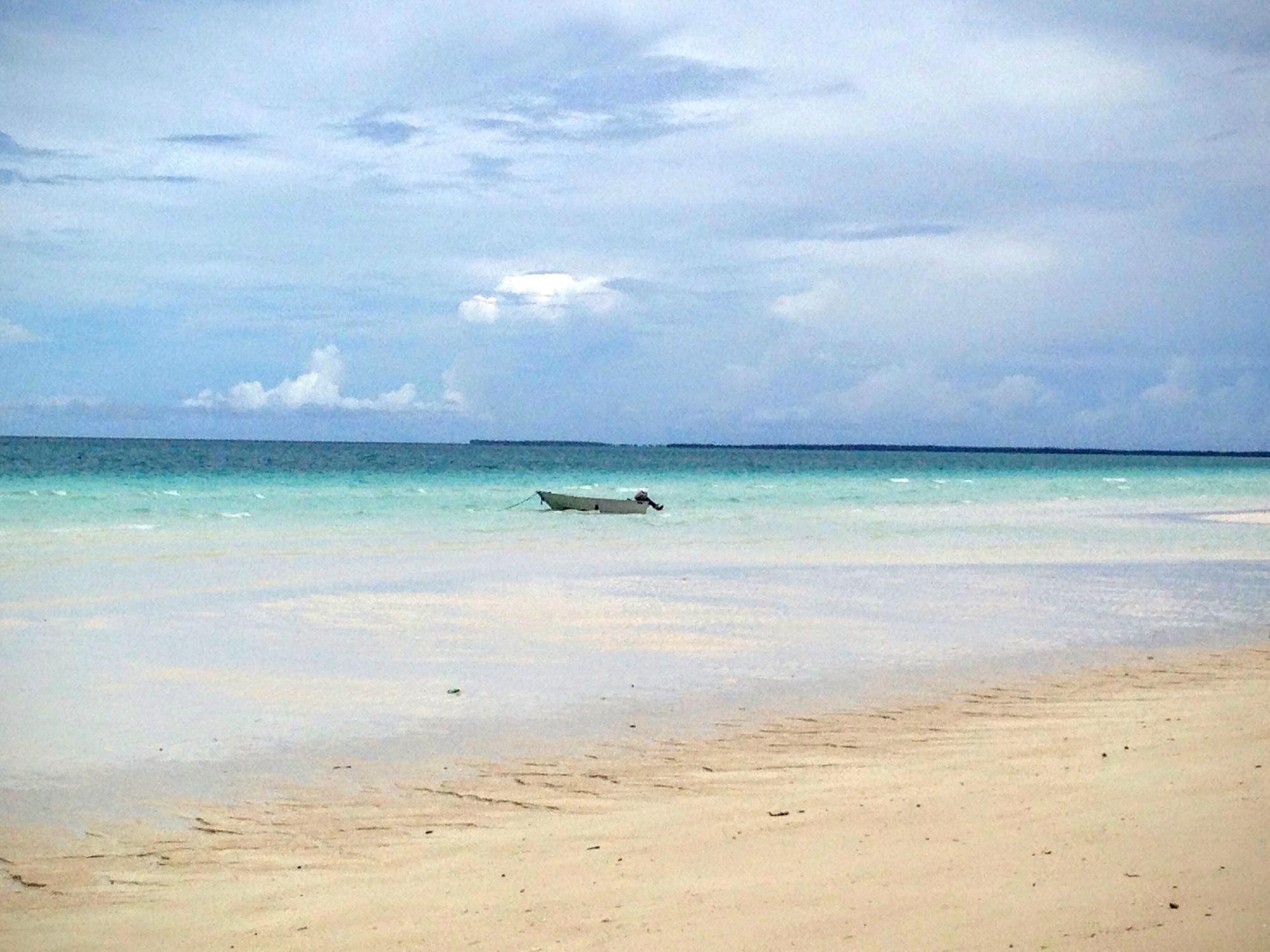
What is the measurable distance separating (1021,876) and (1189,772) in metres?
2.15

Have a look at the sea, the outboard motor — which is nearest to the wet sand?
the sea

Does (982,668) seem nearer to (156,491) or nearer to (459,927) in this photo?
(459,927)

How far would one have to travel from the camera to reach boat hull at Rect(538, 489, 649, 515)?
38.9 metres

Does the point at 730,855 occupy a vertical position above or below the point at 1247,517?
below

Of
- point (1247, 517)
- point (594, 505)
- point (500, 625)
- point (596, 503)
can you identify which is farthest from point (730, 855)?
point (1247, 517)

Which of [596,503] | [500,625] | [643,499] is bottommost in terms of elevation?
[500,625]

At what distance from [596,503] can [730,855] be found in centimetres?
3393

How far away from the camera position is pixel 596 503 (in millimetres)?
39625

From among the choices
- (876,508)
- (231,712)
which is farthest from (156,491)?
(231,712)

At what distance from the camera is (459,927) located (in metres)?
5.00

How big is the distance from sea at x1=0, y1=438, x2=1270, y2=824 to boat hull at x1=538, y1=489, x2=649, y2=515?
0.91 m

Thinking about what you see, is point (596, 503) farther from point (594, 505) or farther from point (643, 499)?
point (643, 499)

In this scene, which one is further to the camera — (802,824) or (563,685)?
(563,685)

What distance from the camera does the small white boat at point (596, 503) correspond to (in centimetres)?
3875
